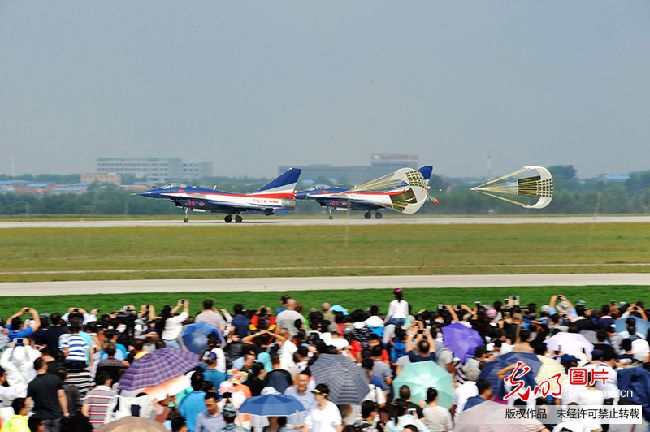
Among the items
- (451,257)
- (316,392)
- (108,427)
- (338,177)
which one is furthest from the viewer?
(338,177)

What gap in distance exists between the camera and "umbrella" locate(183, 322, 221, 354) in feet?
39.2

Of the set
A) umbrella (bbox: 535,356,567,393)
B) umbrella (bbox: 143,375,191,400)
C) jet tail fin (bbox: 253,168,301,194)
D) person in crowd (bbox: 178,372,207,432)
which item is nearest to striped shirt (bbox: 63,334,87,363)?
umbrella (bbox: 143,375,191,400)

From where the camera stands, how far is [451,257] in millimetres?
39062

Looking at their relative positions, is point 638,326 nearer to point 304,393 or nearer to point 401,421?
point 401,421

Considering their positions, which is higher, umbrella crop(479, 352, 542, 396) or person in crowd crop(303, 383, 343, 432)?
umbrella crop(479, 352, 542, 396)

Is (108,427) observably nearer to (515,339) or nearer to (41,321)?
(41,321)

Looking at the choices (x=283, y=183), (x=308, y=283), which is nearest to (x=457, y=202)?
(x=283, y=183)

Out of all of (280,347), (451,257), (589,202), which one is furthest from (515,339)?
(589,202)

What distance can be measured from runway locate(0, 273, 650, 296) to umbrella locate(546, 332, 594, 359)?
605 inches

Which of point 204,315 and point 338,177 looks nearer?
point 204,315

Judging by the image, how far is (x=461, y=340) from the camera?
11.7m

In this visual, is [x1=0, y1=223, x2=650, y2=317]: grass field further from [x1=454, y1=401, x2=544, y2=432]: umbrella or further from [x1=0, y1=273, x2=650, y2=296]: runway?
[x1=454, y1=401, x2=544, y2=432]: umbrella

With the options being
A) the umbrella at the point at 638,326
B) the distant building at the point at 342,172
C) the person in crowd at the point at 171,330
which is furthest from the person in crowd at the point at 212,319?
the distant building at the point at 342,172

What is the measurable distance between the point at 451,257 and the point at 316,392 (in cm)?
3149
